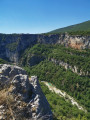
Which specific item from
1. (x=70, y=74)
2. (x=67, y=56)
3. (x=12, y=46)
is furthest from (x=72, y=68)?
(x=12, y=46)

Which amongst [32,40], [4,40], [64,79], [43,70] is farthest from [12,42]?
[64,79]

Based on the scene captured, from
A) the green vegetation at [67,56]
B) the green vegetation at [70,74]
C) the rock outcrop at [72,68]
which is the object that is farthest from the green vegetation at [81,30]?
the rock outcrop at [72,68]

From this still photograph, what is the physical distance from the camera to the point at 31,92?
38.6 ft

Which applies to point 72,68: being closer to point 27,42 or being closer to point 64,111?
point 64,111

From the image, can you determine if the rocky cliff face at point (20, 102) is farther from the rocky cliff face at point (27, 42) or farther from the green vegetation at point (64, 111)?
the rocky cliff face at point (27, 42)

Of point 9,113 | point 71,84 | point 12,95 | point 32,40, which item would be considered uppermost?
point 32,40

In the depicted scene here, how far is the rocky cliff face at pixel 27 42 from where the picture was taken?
70.8m

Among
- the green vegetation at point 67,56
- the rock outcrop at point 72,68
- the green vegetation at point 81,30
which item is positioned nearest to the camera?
the rock outcrop at point 72,68

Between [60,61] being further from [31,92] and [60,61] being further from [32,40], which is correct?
[31,92]

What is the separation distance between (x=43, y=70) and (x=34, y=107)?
60.9m

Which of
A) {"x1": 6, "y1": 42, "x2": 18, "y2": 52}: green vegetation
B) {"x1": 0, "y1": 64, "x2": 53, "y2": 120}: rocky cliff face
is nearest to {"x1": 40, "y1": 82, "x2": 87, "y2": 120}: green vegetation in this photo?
{"x1": 0, "y1": 64, "x2": 53, "y2": 120}: rocky cliff face

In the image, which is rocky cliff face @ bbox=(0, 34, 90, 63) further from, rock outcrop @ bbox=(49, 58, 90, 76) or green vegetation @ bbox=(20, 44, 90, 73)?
rock outcrop @ bbox=(49, 58, 90, 76)

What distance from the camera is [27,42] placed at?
106125 millimetres

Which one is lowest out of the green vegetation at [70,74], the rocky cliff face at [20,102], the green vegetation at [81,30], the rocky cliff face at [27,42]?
the green vegetation at [70,74]
